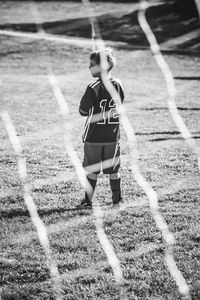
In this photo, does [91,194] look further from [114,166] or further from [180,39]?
[180,39]

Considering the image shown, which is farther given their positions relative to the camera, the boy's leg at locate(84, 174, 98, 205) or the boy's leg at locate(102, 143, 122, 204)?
the boy's leg at locate(84, 174, 98, 205)

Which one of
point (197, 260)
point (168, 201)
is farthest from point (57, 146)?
point (197, 260)

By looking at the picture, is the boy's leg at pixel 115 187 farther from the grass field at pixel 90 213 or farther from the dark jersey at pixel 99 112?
the dark jersey at pixel 99 112

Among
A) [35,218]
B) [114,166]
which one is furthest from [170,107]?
[35,218]

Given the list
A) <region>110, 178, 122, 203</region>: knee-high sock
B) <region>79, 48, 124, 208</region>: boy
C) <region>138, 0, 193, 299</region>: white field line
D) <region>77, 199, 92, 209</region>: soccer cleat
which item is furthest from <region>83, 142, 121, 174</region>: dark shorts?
<region>138, 0, 193, 299</region>: white field line

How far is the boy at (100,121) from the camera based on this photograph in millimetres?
4652

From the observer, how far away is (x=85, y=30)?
76.8ft

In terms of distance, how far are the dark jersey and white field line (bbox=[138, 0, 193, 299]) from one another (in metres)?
0.91

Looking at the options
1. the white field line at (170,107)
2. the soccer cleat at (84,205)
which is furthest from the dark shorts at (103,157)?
the white field line at (170,107)

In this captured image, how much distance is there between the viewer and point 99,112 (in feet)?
15.6

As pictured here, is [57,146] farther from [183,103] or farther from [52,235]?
[183,103]

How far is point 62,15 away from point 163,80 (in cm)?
1245

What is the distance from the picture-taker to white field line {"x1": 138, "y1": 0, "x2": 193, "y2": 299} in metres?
3.63

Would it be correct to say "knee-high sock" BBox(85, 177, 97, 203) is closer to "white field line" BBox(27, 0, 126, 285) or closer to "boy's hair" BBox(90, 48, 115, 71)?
"white field line" BBox(27, 0, 126, 285)
